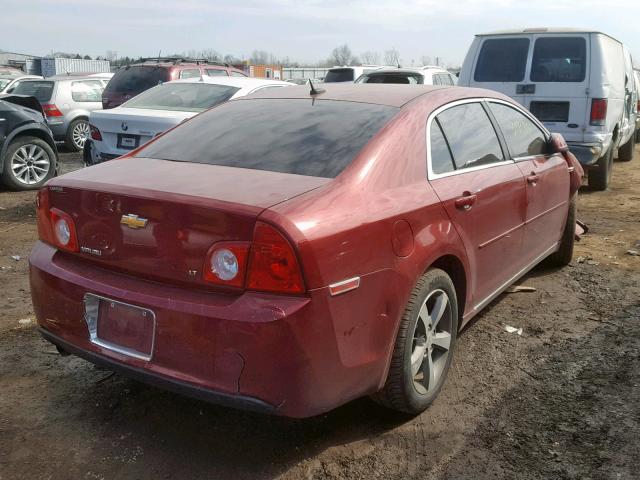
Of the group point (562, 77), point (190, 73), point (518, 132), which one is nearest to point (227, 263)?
point (518, 132)

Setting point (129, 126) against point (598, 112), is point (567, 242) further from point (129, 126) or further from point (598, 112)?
point (129, 126)

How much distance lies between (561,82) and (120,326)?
755 centimetres

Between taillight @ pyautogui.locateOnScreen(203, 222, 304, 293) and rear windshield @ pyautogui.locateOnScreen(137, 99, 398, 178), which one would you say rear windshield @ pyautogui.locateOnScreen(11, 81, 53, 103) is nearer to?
rear windshield @ pyautogui.locateOnScreen(137, 99, 398, 178)

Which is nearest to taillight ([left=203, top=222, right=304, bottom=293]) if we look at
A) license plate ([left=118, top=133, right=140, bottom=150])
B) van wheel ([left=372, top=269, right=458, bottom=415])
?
van wheel ([left=372, top=269, right=458, bottom=415])

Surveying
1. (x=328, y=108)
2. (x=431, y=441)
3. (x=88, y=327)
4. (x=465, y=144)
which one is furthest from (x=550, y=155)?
(x=88, y=327)

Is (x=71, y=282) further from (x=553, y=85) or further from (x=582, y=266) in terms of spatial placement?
(x=553, y=85)

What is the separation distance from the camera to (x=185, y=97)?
827cm

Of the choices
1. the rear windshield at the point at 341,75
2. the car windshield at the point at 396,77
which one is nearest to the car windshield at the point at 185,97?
the car windshield at the point at 396,77

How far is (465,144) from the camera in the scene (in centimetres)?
371

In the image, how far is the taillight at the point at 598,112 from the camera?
8.44 meters

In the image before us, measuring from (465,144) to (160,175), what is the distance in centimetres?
174

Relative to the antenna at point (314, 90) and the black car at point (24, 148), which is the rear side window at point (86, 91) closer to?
the black car at point (24, 148)

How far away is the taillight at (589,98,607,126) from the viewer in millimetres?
8438

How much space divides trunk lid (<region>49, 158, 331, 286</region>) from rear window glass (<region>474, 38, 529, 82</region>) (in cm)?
703
